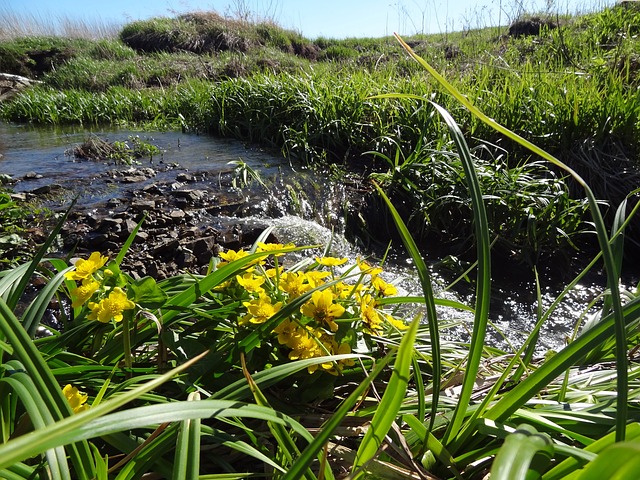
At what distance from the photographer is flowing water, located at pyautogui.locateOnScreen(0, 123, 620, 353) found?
2.71 meters

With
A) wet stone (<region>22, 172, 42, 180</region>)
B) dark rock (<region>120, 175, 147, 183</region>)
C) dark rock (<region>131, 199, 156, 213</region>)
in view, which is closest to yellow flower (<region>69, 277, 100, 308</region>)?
dark rock (<region>131, 199, 156, 213</region>)

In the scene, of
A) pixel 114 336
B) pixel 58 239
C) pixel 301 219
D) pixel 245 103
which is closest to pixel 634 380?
pixel 114 336

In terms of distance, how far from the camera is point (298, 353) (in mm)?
969

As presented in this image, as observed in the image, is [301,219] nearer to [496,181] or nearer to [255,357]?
[496,181]

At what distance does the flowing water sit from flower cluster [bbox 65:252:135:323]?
2.76 ft

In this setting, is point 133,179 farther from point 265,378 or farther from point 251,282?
point 265,378

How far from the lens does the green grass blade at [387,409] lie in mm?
694

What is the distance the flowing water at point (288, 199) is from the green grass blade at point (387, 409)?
2.81ft

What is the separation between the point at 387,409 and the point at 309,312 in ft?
0.98

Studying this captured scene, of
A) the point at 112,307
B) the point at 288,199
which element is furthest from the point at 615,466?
the point at 288,199

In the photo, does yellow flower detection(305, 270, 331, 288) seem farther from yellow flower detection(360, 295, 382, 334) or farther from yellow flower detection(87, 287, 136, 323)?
yellow flower detection(87, 287, 136, 323)

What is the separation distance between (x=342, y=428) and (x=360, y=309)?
274 millimetres

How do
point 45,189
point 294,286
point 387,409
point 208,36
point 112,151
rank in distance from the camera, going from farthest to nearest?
1. point 208,36
2. point 112,151
3. point 45,189
4. point 294,286
5. point 387,409

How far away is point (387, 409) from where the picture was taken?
2.48ft
